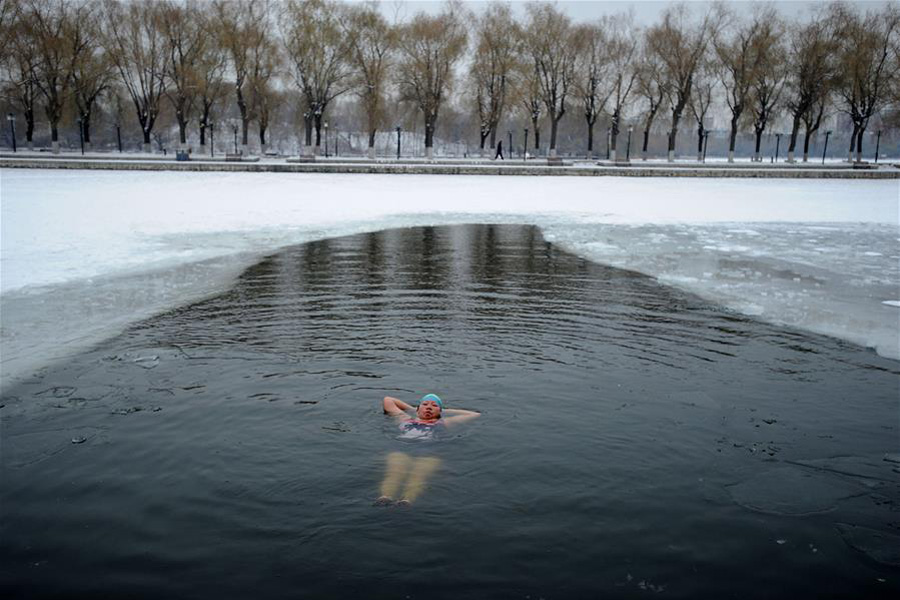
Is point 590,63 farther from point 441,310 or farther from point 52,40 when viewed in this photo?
point 441,310

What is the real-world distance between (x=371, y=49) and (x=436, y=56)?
19.2 ft

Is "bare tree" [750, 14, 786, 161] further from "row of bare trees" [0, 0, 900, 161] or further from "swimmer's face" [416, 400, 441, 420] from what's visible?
"swimmer's face" [416, 400, 441, 420]

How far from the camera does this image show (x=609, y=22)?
6462 centimetres

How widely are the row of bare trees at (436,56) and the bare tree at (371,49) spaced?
0.43ft

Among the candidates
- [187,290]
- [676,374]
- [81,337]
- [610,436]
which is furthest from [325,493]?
[187,290]

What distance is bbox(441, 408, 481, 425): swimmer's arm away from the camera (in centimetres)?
688

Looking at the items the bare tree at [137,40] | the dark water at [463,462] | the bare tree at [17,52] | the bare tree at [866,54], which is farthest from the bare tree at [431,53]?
the dark water at [463,462]

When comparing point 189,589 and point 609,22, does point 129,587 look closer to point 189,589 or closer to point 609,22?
point 189,589

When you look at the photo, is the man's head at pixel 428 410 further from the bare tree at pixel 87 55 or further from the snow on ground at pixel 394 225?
the bare tree at pixel 87 55

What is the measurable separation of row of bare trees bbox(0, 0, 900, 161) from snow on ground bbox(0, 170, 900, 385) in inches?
991

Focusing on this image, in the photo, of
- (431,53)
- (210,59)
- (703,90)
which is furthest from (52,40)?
(703,90)

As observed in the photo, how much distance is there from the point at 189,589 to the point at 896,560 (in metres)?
4.56

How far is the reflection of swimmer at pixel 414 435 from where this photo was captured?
5586 mm

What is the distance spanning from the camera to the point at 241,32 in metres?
59.6
